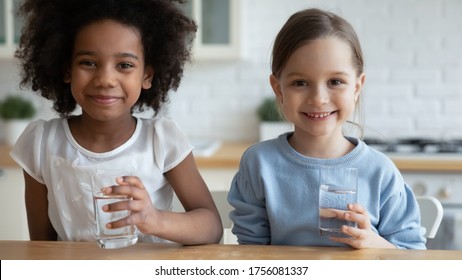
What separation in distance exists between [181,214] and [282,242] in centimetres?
22

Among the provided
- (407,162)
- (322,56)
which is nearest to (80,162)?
(322,56)

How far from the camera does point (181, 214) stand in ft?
3.72

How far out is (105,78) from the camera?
1158 mm

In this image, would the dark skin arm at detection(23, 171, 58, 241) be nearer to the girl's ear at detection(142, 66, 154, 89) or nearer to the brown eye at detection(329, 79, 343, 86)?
the girl's ear at detection(142, 66, 154, 89)

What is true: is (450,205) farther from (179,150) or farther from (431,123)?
(179,150)

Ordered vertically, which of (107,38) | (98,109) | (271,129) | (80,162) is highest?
(107,38)

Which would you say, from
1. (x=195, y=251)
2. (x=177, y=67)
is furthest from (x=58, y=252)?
(x=177, y=67)

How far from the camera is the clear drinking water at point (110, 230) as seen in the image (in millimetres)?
987

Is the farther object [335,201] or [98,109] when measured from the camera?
[98,109]

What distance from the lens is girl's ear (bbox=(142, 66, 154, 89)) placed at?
1.29 metres

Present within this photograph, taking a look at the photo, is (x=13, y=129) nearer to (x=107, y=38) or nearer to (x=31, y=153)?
(x=31, y=153)

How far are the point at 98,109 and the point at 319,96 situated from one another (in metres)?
0.43

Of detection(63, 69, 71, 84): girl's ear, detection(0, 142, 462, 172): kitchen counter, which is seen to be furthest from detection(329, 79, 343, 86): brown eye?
detection(0, 142, 462, 172): kitchen counter

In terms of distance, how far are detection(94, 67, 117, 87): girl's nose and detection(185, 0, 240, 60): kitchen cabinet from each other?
1588 mm
